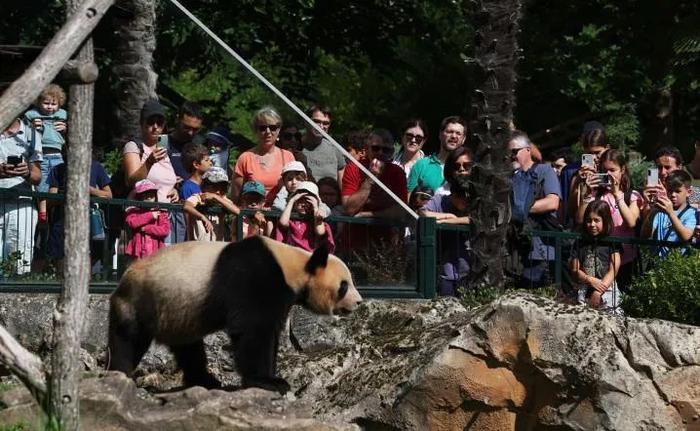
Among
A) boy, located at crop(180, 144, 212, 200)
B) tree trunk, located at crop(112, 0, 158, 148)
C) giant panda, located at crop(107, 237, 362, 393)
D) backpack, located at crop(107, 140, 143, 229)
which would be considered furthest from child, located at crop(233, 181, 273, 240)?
tree trunk, located at crop(112, 0, 158, 148)

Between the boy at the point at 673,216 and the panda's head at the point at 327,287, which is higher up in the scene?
the boy at the point at 673,216

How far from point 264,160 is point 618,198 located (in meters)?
3.18

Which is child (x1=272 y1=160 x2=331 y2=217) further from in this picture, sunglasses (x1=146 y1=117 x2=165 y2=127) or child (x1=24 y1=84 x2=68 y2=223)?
child (x1=24 y1=84 x2=68 y2=223)

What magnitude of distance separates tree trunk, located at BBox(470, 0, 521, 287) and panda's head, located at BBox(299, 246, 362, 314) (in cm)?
193

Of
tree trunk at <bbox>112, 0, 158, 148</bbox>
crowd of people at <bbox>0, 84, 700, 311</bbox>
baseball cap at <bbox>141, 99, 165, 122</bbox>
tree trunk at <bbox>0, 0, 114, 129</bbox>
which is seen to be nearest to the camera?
tree trunk at <bbox>0, 0, 114, 129</bbox>

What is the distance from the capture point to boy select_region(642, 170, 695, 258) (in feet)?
43.1

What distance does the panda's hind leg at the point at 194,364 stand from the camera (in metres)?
11.3

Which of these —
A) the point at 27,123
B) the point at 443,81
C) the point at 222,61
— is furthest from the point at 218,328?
the point at 443,81

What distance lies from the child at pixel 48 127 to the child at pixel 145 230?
1050 millimetres

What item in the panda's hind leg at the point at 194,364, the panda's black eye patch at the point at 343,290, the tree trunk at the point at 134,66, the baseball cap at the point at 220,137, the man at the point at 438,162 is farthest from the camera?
the tree trunk at the point at 134,66

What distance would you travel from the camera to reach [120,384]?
953cm

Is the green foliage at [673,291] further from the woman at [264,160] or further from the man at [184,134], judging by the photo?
the man at [184,134]

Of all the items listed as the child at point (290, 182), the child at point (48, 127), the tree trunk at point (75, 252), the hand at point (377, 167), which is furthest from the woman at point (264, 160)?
the tree trunk at point (75, 252)

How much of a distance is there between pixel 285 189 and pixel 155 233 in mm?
1193
